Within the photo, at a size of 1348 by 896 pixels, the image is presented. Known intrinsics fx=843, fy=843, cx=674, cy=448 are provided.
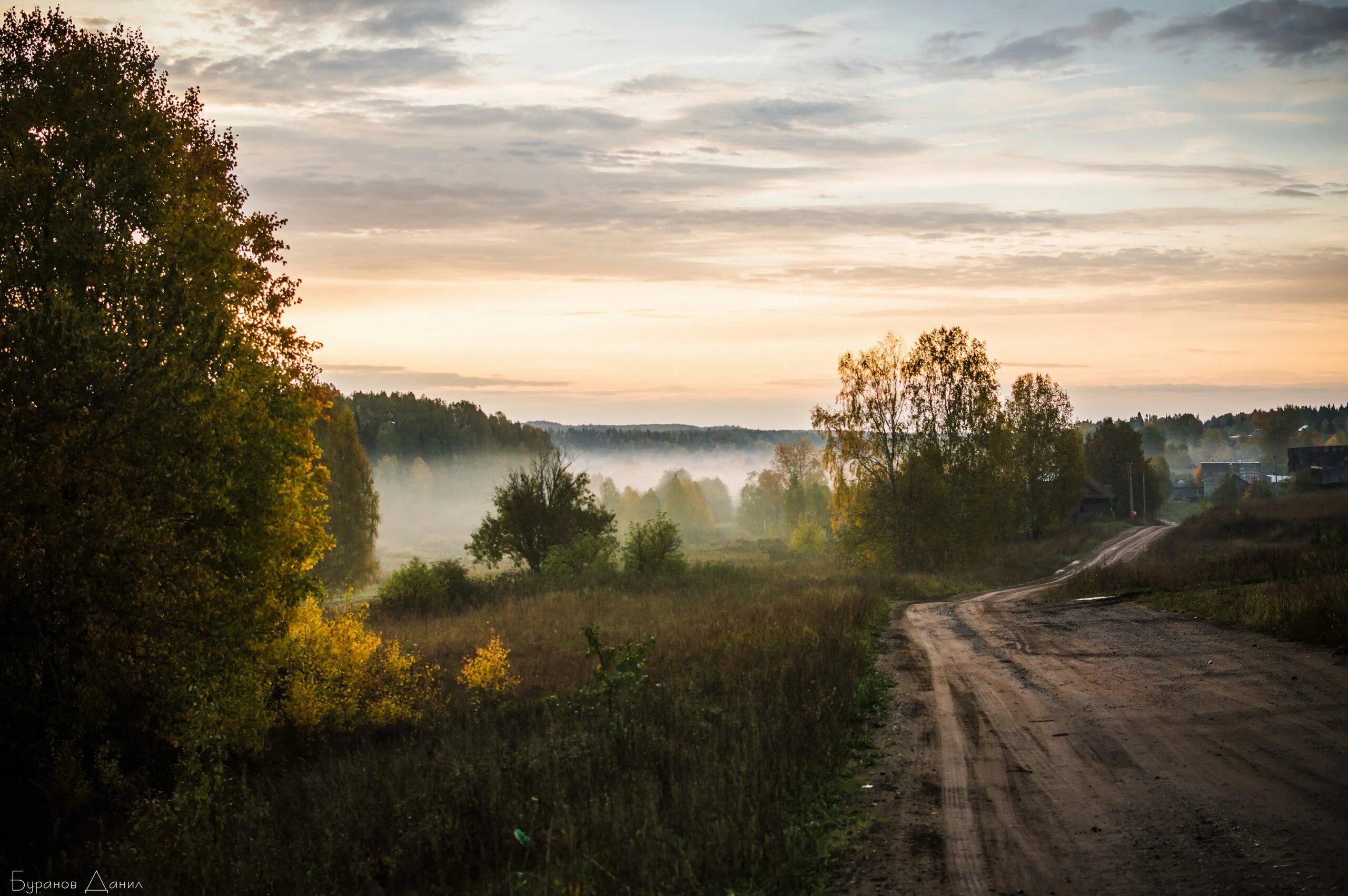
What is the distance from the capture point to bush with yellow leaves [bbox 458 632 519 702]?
15398mm

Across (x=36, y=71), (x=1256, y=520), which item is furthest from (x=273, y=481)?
(x=1256, y=520)

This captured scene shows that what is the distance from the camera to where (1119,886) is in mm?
5789

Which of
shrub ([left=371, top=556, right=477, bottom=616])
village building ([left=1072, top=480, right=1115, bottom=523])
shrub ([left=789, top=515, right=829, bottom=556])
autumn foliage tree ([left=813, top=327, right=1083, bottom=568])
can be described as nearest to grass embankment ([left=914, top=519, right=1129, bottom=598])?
autumn foliage tree ([left=813, top=327, right=1083, bottom=568])

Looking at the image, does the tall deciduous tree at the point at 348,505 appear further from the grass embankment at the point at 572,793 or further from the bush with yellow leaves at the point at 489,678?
the grass embankment at the point at 572,793

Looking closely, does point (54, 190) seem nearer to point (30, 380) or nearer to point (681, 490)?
point (30, 380)

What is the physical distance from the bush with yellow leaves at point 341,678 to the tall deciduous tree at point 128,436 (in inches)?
33.0

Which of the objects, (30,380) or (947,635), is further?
(947,635)

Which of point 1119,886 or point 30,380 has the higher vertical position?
point 30,380

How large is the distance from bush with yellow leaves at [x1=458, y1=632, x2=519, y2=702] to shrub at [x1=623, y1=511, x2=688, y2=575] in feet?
56.8

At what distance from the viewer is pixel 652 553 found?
1342 inches

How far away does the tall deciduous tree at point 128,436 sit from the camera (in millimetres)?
10258

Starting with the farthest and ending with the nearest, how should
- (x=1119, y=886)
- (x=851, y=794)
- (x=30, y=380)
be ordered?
(x=30, y=380) < (x=851, y=794) < (x=1119, y=886)

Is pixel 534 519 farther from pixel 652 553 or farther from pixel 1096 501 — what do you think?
pixel 1096 501

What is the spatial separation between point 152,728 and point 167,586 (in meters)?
3.09
